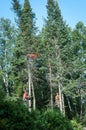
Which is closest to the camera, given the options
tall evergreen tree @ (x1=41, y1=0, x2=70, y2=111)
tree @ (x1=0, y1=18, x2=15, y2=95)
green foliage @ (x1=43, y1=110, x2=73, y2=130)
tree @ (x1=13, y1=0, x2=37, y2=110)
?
green foliage @ (x1=43, y1=110, x2=73, y2=130)

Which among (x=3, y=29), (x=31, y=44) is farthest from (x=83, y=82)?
(x=3, y=29)

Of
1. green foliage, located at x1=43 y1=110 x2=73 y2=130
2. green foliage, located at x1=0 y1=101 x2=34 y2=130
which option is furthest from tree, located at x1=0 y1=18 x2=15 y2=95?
green foliage, located at x1=0 y1=101 x2=34 y2=130

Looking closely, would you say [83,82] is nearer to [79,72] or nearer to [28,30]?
[79,72]

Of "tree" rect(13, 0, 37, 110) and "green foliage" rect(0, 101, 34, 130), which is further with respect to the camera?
"tree" rect(13, 0, 37, 110)

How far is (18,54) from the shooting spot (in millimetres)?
47594

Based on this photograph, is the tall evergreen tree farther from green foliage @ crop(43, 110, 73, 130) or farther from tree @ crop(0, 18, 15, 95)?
green foliage @ crop(43, 110, 73, 130)

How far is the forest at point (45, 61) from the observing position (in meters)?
44.1

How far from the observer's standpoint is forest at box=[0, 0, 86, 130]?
44.1 m

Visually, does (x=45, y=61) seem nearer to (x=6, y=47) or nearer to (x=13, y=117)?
(x=6, y=47)

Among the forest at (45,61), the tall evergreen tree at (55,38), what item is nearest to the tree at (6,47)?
the forest at (45,61)

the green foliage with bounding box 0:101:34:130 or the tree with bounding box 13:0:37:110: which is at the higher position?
the tree with bounding box 13:0:37:110

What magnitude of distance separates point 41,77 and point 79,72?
5330 mm

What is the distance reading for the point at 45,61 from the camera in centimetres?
4700

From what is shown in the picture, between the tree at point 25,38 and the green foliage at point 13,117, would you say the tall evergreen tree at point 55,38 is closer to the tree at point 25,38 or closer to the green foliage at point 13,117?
the tree at point 25,38
